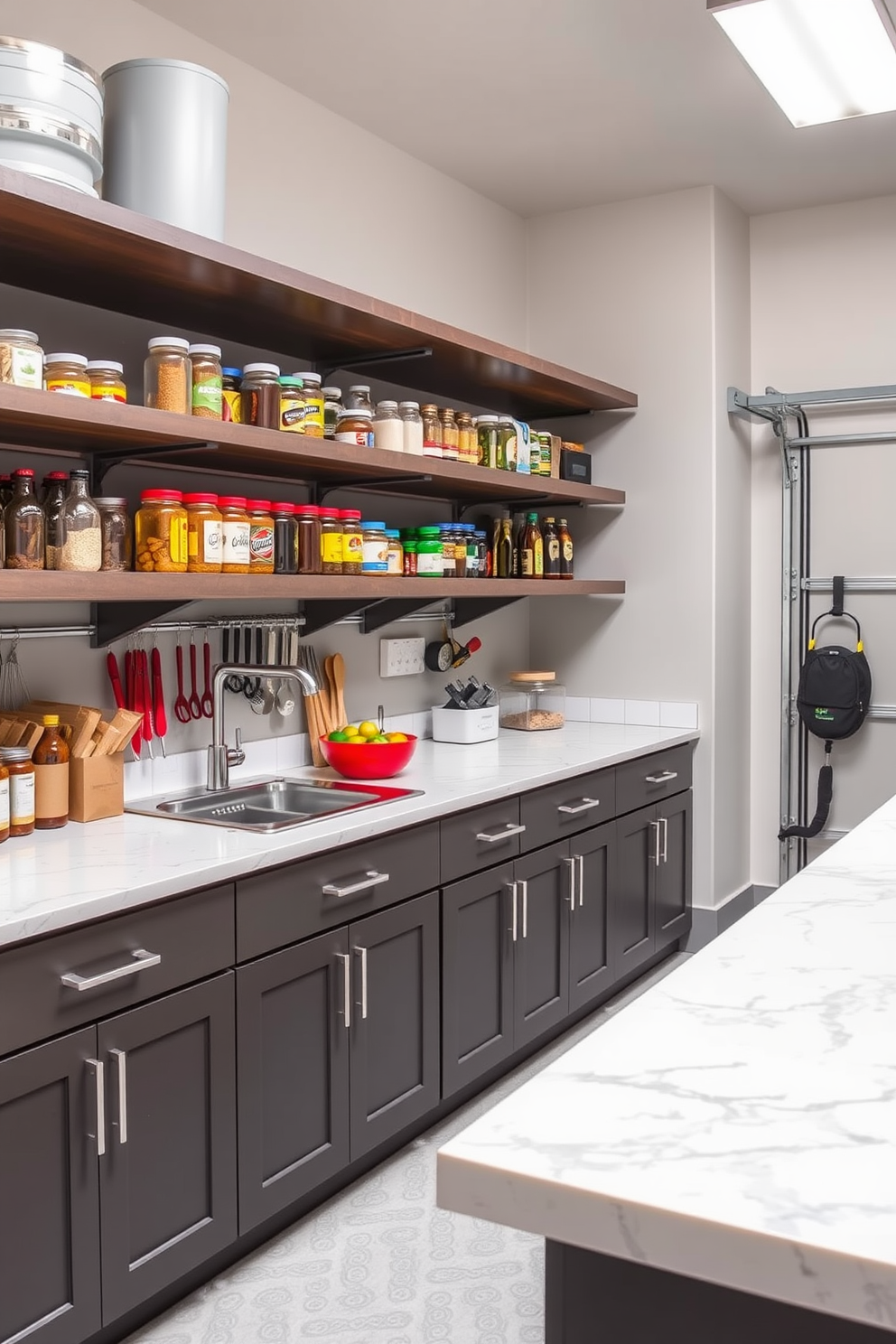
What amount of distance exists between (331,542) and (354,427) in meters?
0.29

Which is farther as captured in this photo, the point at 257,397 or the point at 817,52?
A: the point at 817,52

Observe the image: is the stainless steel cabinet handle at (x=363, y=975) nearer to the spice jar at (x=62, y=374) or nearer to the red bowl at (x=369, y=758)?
the red bowl at (x=369, y=758)

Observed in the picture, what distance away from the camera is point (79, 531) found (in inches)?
87.3

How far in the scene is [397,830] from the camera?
262 centimetres

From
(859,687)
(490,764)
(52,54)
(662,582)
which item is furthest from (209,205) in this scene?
(859,687)

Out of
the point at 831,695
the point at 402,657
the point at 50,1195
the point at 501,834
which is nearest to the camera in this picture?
the point at 50,1195

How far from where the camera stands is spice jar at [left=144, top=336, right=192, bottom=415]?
238 cm

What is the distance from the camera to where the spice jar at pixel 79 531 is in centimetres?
221

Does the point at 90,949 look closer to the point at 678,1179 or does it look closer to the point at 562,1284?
the point at 562,1284

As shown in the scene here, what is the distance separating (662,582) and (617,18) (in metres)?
1.92

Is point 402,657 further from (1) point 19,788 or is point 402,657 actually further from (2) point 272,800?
(1) point 19,788

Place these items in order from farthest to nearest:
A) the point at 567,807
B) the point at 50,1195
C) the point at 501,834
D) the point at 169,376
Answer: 1. the point at 567,807
2. the point at 501,834
3. the point at 169,376
4. the point at 50,1195

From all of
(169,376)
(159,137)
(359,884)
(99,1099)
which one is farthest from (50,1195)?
(159,137)

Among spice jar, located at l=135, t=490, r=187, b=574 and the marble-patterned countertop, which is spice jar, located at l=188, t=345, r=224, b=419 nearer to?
spice jar, located at l=135, t=490, r=187, b=574
